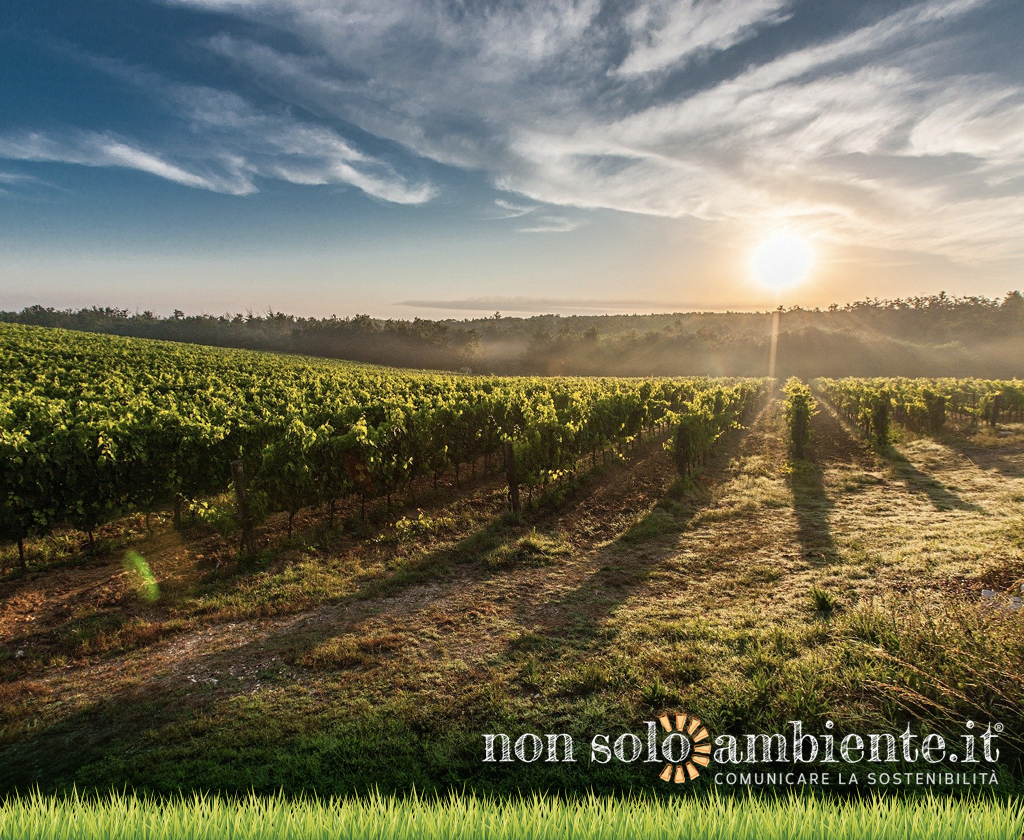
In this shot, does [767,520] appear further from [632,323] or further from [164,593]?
[632,323]

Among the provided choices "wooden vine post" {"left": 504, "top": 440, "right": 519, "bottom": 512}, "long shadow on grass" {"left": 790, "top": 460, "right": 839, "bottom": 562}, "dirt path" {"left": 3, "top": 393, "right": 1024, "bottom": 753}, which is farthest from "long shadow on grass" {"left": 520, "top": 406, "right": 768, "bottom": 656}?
"wooden vine post" {"left": 504, "top": 440, "right": 519, "bottom": 512}

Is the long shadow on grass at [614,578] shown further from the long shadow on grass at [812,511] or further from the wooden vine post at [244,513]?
the wooden vine post at [244,513]

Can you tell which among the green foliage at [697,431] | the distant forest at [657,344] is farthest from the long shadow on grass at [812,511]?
the distant forest at [657,344]

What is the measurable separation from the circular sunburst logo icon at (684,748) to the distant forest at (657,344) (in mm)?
65563

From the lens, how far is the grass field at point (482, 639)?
3559 mm

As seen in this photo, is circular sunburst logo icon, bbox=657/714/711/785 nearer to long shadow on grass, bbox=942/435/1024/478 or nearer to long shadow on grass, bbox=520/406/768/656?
long shadow on grass, bbox=520/406/768/656

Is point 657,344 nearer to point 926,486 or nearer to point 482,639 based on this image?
point 926,486

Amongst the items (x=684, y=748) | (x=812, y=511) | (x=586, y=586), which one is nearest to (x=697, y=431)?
(x=812, y=511)

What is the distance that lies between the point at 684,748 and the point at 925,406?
74.1 ft

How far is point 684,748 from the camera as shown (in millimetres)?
3555

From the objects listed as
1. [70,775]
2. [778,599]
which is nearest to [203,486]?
[70,775]

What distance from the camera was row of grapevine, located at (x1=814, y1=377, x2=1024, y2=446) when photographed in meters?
17.8

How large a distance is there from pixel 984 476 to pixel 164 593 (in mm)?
18032

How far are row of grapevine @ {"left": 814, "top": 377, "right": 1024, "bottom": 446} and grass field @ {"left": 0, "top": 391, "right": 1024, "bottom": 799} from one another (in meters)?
8.25
